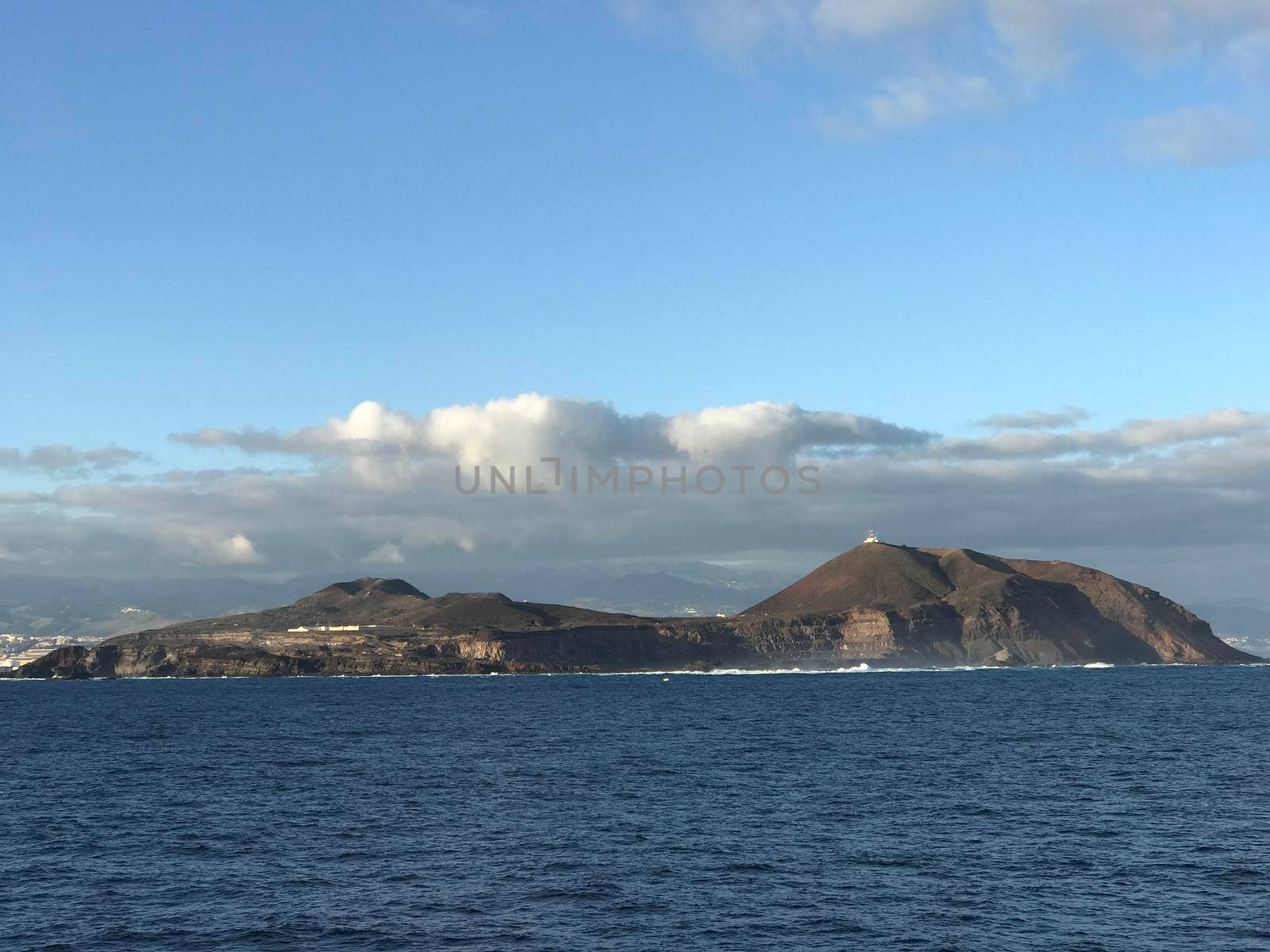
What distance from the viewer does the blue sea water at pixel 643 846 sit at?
54469 mm

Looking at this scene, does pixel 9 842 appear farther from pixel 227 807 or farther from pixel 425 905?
pixel 425 905

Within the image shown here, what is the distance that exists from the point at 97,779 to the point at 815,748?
240 ft

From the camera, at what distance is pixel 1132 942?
5181cm

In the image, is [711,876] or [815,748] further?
[815,748]

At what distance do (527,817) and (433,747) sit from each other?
54319 mm

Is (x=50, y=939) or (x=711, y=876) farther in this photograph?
(x=711, y=876)

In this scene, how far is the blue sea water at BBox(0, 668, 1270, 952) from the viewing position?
179ft

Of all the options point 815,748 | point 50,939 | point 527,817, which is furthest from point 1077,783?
point 50,939

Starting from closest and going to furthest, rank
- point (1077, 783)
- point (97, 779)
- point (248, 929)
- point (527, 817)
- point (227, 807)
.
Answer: point (248, 929) → point (527, 817) → point (227, 807) → point (1077, 783) → point (97, 779)

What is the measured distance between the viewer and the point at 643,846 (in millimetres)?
73188

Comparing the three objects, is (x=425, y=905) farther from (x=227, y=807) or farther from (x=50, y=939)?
(x=227, y=807)

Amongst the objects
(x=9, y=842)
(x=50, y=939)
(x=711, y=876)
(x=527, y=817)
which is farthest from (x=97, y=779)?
(x=711, y=876)

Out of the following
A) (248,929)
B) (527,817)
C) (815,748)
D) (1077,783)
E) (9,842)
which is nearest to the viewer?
(248,929)

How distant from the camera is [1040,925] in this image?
180ft
